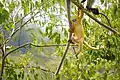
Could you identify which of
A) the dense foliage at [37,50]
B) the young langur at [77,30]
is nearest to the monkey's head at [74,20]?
the young langur at [77,30]

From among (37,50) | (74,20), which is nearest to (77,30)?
(74,20)

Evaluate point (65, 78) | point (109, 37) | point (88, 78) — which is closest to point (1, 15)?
point (109, 37)

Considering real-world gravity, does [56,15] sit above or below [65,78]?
above

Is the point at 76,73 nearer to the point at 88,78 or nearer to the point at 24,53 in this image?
the point at 88,78

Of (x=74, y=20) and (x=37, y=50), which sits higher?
(x=74, y=20)

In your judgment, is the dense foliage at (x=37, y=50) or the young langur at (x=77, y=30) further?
the dense foliage at (x=37, y=50)

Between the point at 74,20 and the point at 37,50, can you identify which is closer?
the point at 74,20

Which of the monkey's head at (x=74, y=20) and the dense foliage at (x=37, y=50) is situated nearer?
the monkey's head at (x=74, y=20)

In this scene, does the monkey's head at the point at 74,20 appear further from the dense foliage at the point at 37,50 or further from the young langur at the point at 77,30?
the dense foliage at the point at 37,50

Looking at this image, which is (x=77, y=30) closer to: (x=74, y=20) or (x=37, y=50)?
(x=74, y=20)

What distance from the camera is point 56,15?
417 cm

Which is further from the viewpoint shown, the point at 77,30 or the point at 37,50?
the point at 37,50

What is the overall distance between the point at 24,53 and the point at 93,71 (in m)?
1.32

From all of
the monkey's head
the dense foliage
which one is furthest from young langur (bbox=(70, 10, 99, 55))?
the dense foliage
